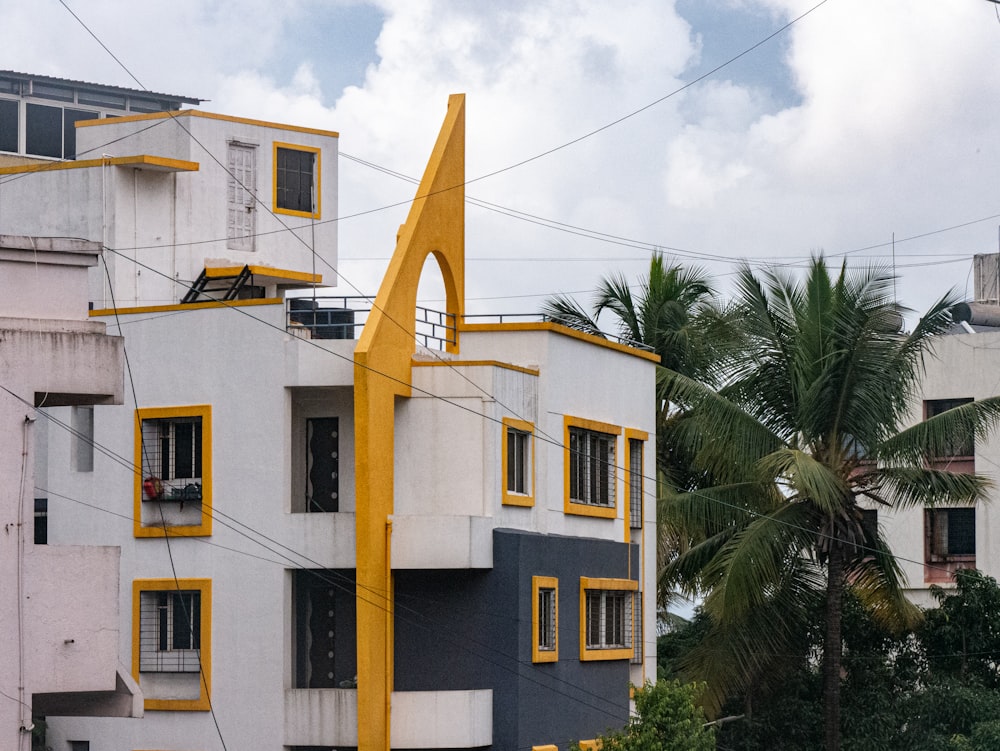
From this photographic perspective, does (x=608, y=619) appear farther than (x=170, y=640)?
Yes

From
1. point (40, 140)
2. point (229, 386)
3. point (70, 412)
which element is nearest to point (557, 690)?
point (229, 386)

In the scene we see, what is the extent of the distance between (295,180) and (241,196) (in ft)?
4.91

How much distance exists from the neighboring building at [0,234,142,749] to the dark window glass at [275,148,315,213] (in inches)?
658

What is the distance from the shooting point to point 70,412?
33.4 metres

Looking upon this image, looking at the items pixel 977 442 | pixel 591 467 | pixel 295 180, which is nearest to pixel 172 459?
pixel 591 467

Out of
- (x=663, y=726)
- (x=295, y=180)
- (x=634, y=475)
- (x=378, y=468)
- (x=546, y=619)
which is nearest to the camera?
(x=663, y=726)

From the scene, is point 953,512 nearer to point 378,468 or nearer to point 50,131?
point 50,131

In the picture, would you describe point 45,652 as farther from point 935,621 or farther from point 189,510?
point 935,621

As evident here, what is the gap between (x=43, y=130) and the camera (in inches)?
1741

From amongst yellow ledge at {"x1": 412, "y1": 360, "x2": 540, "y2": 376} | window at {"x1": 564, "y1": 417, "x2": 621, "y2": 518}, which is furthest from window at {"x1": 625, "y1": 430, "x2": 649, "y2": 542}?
yellow ledge at {"x1": 412, "y1": 360, "x2": 540, "y2": 376}

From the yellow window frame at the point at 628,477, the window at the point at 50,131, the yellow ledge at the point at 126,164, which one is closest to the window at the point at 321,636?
the yellow window frame at the point at 628,477

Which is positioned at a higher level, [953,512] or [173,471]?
[173,471]

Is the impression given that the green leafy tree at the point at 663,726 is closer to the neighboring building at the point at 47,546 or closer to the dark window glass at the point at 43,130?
the neighboring building at the point at 47,546

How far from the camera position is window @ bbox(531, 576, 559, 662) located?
31.3m
